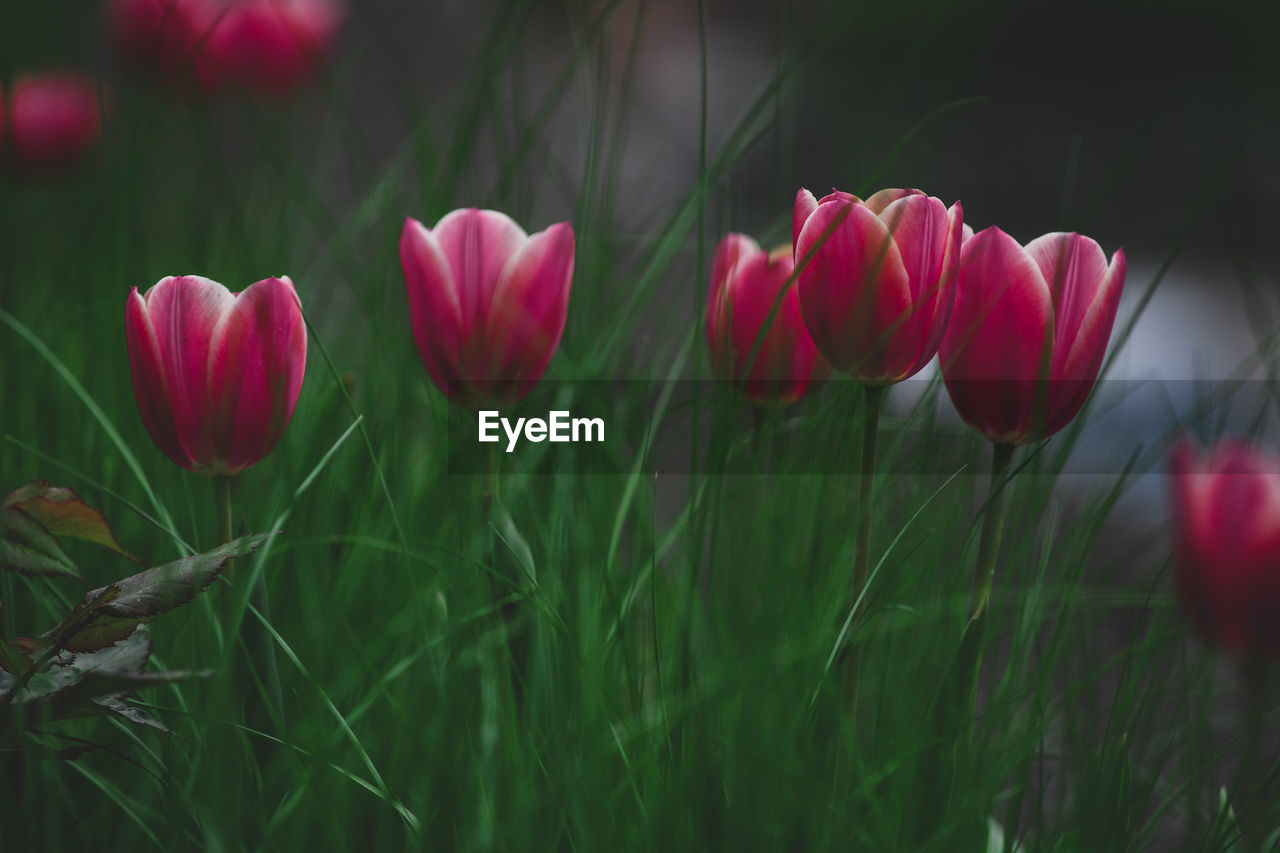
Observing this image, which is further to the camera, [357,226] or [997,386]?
[357,226]

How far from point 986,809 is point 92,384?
0.58 m

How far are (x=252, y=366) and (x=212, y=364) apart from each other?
14mm

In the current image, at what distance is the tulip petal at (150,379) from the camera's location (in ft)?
1.34

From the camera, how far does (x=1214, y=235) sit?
236 centimetres

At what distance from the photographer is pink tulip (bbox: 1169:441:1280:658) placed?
1.25 ft

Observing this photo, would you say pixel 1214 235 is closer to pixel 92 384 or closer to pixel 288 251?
pixel 288 251

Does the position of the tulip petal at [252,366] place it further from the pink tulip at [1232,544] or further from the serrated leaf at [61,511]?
the pink tulip at [1232,544]

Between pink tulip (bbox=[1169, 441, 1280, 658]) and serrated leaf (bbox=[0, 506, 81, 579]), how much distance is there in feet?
1.29

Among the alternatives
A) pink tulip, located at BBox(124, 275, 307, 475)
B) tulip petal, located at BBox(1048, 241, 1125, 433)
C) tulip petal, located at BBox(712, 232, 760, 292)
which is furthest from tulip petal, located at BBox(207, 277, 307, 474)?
tulip petal, located at BBox(1048, 241, 1125, 433)

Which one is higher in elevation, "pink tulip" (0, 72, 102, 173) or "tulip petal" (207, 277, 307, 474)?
"pink tulip" (0, 72, 102, 173)

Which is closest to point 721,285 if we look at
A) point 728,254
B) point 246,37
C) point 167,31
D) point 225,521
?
point 728,254

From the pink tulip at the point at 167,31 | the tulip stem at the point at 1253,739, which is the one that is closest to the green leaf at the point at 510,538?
the tulip stem at the point at 1253,739

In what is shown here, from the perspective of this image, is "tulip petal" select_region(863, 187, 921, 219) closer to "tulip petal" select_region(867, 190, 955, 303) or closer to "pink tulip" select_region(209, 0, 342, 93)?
"tulip petal" select_region(867, 190, 955, 303)

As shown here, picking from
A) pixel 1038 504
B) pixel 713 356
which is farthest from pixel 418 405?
pixel 1038 504
